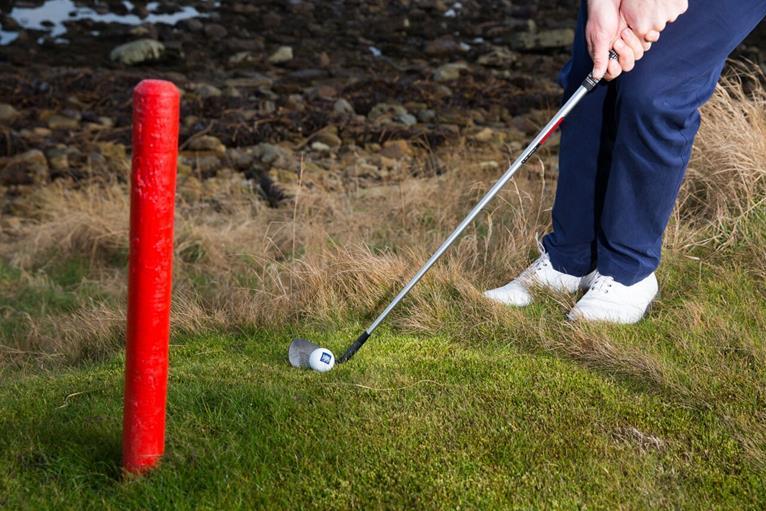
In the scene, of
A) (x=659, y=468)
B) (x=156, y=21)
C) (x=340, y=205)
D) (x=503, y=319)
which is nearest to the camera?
(x=659, y=468)

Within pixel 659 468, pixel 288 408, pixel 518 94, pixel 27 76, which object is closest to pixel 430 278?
pixel 288 408

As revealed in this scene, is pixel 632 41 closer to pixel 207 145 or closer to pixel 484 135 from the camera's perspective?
pixel 207 145

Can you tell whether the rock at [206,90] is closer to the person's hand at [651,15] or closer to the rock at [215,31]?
the rock at [215,31]

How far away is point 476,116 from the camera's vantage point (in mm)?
11172

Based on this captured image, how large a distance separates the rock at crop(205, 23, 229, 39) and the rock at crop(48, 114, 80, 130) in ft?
15.3

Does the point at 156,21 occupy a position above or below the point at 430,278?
below

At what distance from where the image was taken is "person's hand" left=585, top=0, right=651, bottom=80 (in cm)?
371

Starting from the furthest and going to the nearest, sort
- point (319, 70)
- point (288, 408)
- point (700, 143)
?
point (319, 70) < point (700, 143) < point (288, 408)

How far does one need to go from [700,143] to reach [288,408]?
3059 mm

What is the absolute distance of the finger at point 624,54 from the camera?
3.71 metres

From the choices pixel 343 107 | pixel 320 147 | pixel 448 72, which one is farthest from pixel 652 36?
pixel 448 72

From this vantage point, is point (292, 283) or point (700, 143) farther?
point (700, 143)

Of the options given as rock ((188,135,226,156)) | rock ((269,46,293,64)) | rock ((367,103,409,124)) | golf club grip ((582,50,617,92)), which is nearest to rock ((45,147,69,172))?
rock ((188,135,226,156))

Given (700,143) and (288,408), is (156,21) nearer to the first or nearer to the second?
(700,143)
